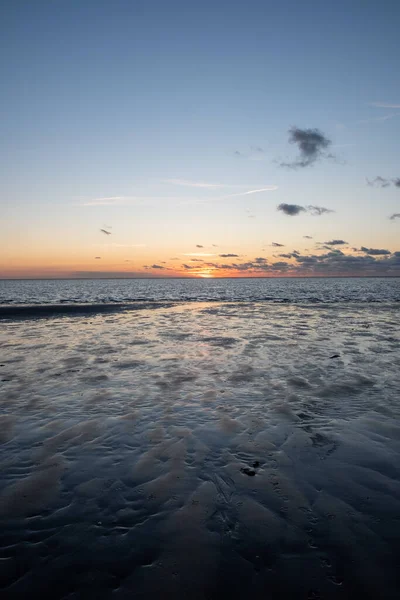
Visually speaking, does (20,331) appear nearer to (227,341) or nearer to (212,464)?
(227,341)

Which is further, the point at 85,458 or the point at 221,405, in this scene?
the point at 221,405

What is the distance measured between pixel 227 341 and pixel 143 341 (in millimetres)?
4463

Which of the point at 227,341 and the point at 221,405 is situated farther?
the point at 227,341

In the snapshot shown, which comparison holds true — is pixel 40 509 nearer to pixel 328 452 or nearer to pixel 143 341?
pixel 328 452

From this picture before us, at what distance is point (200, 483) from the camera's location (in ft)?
17.0

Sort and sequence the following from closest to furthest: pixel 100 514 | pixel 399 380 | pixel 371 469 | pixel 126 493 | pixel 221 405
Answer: pixel 100 514 < pixel 126 493 < pixel 371 469 < pixel 221 405 < pixel 399 380

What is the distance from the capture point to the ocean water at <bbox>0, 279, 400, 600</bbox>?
351 cm

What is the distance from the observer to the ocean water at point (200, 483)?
3510 mm

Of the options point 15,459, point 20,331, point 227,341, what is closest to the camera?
point 15,459

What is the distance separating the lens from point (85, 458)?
5.95 meters

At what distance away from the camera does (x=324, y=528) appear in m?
4.15

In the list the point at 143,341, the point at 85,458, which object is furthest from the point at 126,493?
the point at 143,341

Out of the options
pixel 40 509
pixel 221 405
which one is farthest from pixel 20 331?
pixel 40 509

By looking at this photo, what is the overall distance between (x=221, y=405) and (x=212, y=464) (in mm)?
2869
